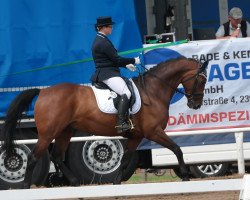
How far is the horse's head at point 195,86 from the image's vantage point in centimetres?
1664

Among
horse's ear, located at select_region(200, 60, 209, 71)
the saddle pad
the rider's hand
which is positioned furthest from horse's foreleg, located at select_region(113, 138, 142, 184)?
the rider's hand

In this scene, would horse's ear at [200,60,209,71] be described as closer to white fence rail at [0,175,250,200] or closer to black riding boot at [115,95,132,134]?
black riding boot at [115,95,132,134]

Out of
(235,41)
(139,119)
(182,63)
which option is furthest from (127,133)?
(235,41)

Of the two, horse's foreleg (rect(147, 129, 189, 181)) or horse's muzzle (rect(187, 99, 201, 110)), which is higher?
horse's muzzle (rect(187, 99, 201, 110))

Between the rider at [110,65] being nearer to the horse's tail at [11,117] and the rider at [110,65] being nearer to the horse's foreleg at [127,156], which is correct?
the horse's foreleg at [127,156]

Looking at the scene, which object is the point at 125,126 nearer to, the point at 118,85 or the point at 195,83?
the point at 118,85

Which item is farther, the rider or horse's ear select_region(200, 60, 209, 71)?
horse's ear select_region(200, 60, 209, 71)

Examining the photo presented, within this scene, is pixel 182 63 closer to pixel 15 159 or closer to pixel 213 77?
pixel 213 77

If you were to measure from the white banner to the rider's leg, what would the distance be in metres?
1.67

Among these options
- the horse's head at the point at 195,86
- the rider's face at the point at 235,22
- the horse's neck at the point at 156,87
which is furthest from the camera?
the rider's face at the point at 235,22

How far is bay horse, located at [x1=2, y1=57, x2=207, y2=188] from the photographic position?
15.9m

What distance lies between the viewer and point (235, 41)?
1759cm

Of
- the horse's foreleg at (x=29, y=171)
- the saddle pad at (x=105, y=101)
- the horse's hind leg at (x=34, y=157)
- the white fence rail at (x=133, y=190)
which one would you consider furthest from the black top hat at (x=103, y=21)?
the white fence rail at (x=133, y=190)

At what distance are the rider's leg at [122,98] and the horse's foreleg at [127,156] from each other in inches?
21.3
